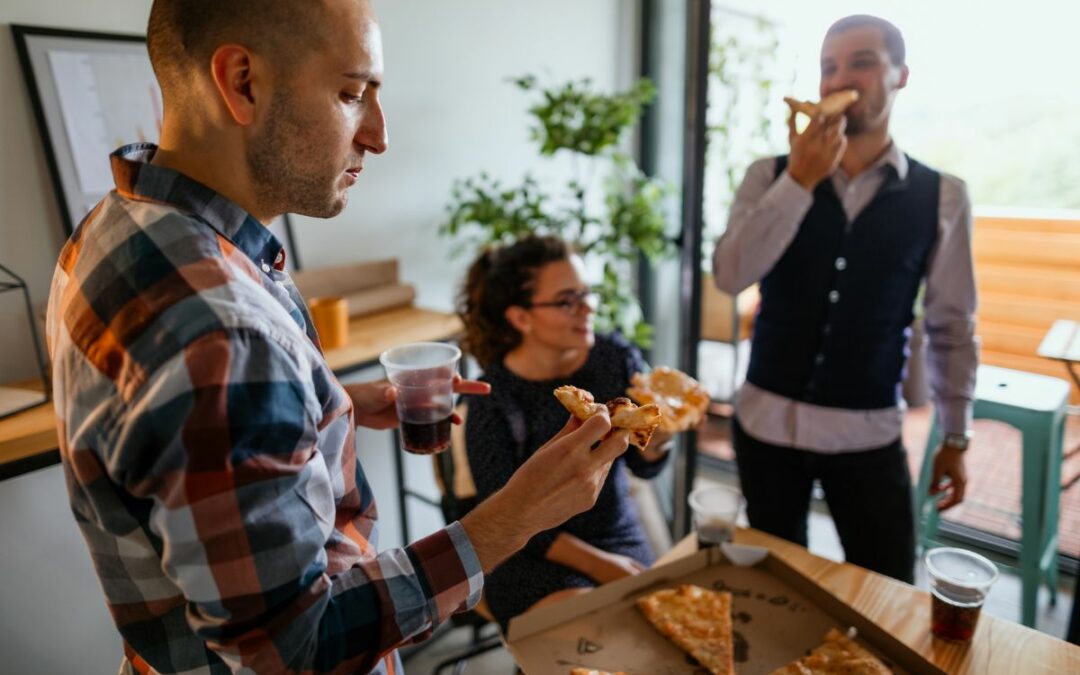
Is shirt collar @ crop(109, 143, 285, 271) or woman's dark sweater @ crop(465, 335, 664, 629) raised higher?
shirt collar @ crop(109, 143, 285, 271)

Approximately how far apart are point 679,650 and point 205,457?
0.81 m

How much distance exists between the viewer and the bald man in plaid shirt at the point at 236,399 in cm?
61

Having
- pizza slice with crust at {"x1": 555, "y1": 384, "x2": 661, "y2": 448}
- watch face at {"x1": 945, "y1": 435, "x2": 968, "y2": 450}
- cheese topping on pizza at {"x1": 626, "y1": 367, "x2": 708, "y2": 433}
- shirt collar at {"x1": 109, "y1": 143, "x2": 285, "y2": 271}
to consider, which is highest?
shirt collar at {"x1": 109, "y1": 143, "x2": 285, "y2": 271}

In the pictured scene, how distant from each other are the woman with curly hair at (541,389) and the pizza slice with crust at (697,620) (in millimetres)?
246

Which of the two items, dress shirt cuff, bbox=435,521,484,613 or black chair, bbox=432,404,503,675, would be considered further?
black chair, bbox=432,404,503,675

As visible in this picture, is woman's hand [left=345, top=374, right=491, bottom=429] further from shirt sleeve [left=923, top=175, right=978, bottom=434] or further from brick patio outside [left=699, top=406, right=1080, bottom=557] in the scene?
brick patio outside [left=699, top=406, right=1080, bottom=557]

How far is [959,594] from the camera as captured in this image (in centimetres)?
109

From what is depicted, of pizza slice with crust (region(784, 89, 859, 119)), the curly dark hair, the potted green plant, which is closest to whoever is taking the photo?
pizza slice with crust (region(784, 89, 859, 119))

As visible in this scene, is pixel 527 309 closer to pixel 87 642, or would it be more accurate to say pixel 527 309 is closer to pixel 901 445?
pixel 901 445

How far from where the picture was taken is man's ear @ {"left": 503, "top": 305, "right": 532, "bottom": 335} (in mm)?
1706

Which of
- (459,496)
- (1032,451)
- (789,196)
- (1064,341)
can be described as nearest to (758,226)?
(789,196)

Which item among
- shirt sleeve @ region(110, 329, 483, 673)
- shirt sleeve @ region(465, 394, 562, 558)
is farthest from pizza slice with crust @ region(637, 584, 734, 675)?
shirt sleeve @ region(110, 329, 483, 673)

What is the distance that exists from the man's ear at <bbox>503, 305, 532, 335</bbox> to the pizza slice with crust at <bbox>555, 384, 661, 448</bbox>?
83cm

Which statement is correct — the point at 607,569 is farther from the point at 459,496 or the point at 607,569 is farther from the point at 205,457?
the point at 205,457
